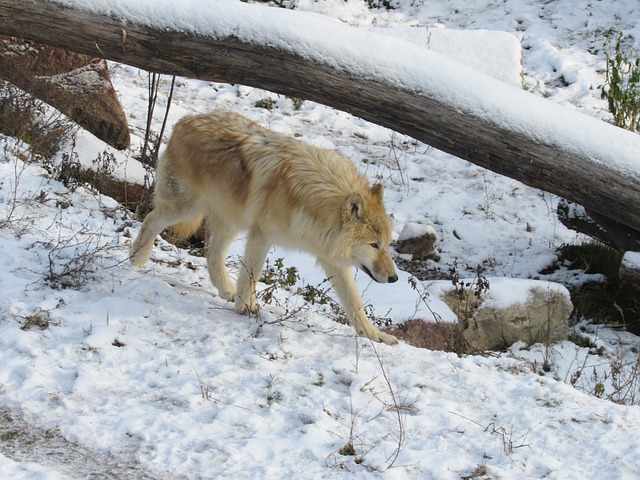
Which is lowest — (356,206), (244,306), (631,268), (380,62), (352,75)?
(244,306)

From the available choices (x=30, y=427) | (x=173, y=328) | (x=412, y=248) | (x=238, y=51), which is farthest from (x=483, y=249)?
(x=30, y=427)

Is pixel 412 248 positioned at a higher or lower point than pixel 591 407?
lower

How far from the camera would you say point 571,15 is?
1285 cm

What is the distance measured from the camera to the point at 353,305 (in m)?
5.50

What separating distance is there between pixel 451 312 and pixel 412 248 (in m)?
1.94

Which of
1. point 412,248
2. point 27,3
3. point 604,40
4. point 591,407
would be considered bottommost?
point 412,248

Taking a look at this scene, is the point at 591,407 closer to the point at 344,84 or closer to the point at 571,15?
the point at 344,84

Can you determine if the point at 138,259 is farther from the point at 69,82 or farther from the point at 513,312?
the point at 513,312

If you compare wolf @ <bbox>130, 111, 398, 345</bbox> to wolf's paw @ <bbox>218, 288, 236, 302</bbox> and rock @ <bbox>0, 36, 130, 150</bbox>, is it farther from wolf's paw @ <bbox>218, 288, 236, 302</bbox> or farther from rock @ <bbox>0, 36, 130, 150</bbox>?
rock @ <bbox>0, 36, 130, 150</bbox>

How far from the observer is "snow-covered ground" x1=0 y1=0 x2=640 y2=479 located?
357 centimetres

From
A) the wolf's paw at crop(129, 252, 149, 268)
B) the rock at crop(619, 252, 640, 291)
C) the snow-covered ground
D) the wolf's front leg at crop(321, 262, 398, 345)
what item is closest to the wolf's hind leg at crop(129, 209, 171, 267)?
the wolf's paw at crop(129, 252, 149, 268)

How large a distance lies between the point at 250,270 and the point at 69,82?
410 centimetres

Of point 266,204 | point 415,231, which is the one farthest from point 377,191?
point 415,231

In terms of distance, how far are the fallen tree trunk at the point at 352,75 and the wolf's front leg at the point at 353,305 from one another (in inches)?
62.6
